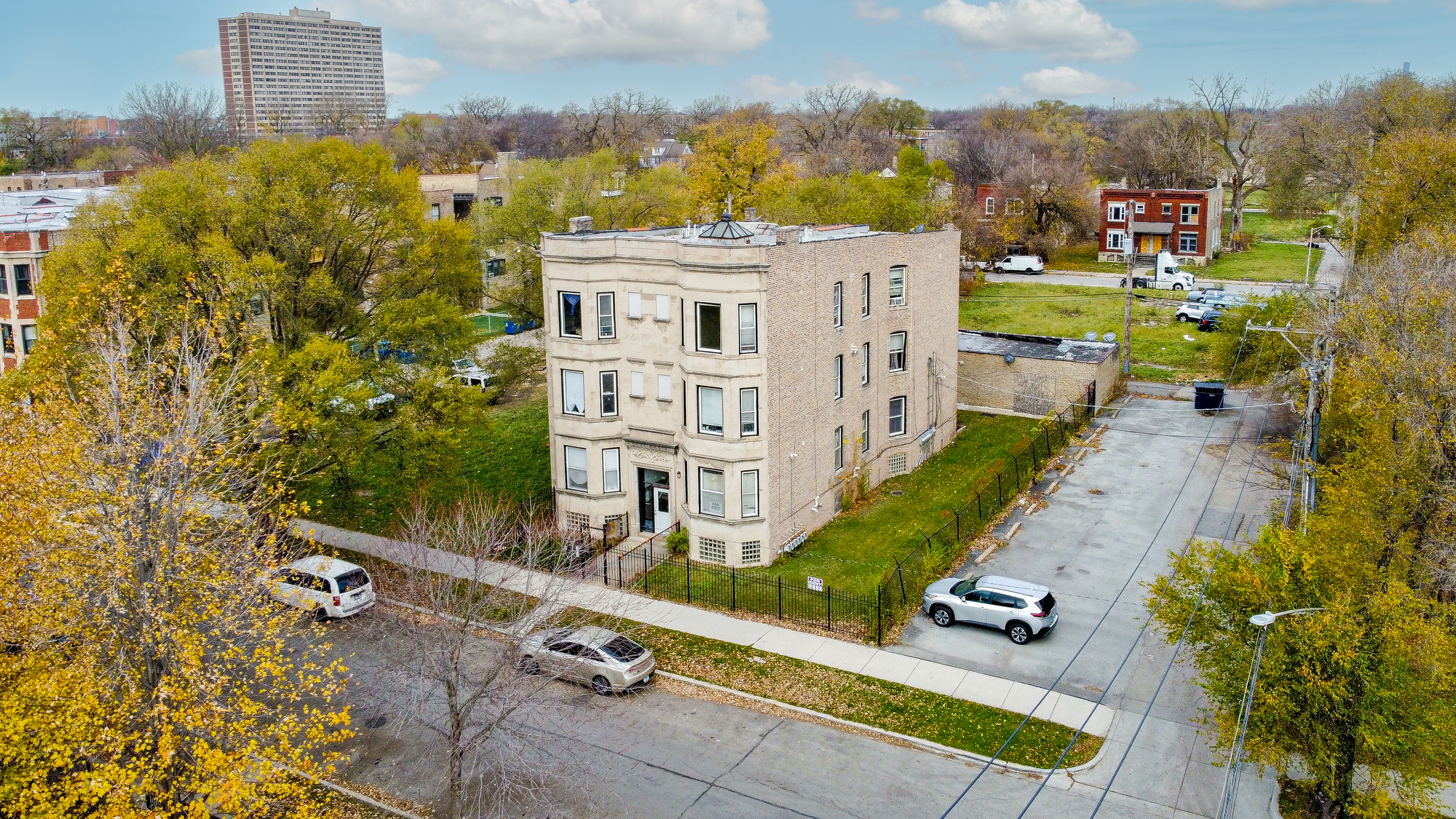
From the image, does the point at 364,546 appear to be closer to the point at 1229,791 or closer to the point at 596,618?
the point at 596,618

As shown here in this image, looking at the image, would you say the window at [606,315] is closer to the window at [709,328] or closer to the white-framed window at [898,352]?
the window at [709,328]

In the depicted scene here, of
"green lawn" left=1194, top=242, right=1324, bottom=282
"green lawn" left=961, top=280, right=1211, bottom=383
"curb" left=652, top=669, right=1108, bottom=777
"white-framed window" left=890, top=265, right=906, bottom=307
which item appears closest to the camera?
"curb" left=652, top=669, right=1108, bottom=777

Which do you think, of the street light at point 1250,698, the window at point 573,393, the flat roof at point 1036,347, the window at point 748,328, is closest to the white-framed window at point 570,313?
the window at point 573,393

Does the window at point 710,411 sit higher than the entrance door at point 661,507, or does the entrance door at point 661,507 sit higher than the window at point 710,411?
the window at point 710,411

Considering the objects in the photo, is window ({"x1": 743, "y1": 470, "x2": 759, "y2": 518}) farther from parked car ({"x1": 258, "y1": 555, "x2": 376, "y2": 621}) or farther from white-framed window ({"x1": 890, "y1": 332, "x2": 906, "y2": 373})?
parked car ({"x1": 258, "y1": 555, "x2": 376, "y2": 621})

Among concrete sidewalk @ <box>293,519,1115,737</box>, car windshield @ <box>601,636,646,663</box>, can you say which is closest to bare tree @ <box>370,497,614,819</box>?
concrete sidewalk @ <box>293,519,1115,737</box>

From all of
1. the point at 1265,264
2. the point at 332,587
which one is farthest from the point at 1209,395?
the point at 1265,264

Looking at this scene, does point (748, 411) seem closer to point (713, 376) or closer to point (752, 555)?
point (713, 376)
